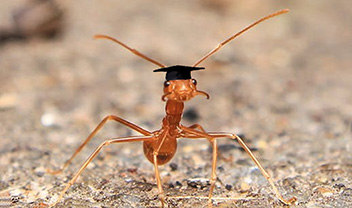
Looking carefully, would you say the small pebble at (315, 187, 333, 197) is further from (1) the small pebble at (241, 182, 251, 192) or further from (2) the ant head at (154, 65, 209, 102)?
(2) the ant head at (154, 65, 209, 102)

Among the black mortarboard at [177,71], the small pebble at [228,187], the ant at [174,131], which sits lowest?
the small pebble at [228,187]

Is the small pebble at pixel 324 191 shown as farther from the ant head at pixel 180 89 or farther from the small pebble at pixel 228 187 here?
the ant head at pixel 180 89

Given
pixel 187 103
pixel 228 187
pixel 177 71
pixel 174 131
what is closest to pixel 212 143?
pixel 174 131

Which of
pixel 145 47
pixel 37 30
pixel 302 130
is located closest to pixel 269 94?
pixel 302 130

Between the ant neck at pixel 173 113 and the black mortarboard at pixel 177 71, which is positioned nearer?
the black mortarboard at pixel 177 71

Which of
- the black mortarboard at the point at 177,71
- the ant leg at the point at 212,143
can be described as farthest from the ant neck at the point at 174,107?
the black mortarboard at the point at 177,71

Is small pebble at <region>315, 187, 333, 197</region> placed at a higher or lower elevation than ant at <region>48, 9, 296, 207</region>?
lower

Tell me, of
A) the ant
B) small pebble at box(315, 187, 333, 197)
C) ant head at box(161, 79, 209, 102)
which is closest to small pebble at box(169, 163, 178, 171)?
the ant

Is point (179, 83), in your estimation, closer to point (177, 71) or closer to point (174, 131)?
point (177, 71)
